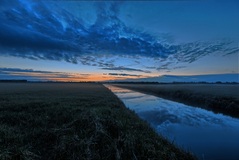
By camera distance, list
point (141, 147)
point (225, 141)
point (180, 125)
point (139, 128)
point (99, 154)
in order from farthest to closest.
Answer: point (180, 125)
point (225, 141)
point (139, 128)
point (141, 147)
point (99, 154)

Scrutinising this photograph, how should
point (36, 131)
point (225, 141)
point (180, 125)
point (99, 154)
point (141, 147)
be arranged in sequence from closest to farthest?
point (99, 154)
point (141, 147)
point (36, 131)
point (225, 141)
point (180, 125)

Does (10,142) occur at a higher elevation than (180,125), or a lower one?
higher

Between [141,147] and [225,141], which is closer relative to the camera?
[141,147]

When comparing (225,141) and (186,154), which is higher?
(186,154)

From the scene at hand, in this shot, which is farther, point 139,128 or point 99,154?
point 139,128

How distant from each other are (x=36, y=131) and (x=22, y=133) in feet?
2.50

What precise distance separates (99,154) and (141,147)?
6.39 feet

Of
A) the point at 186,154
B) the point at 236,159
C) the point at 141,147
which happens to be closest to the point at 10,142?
the point at 141,147

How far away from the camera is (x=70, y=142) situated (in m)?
7.62

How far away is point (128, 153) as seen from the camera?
23.9ft

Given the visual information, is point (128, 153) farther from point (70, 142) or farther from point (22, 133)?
point (22, 133)

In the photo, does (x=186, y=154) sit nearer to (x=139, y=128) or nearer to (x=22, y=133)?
(x=139, y=128)

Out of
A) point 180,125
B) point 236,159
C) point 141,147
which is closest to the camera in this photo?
point 141,147

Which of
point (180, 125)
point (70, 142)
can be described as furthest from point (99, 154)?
point (180, 125)
